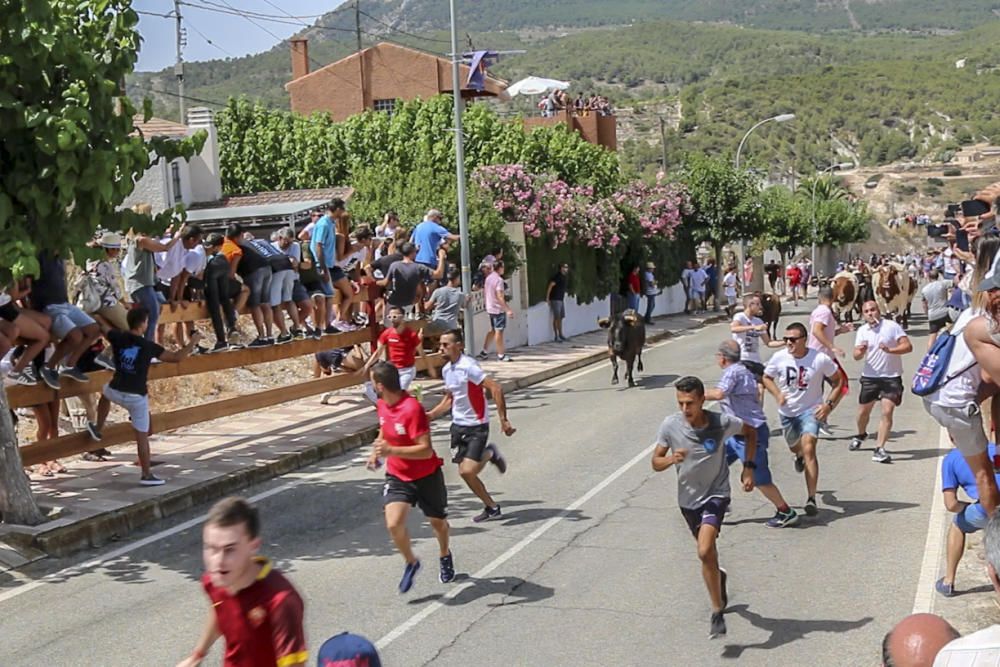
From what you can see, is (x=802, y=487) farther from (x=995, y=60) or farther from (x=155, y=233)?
(x=995, y=60)

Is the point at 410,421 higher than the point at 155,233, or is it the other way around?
the point at 155,233

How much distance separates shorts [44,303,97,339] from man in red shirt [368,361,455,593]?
4.99 m

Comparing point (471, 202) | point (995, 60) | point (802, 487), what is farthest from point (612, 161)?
point (995, 60)

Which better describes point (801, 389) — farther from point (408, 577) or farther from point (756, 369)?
point (408, 577)

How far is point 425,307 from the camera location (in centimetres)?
2164

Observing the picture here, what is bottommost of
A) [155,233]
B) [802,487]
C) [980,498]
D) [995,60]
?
[802,487]

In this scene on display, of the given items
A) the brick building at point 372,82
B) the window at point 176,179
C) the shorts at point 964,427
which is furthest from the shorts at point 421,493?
the brick building at point 372,82

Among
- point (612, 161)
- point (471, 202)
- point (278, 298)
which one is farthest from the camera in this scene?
point (612, 161)

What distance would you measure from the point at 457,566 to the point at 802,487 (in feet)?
14.0

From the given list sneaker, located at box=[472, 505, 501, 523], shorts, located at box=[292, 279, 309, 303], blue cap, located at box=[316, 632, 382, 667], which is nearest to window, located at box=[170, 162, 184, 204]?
shorts, located at box=[292, 279, 309, 303]

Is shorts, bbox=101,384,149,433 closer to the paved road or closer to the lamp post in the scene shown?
the paved road

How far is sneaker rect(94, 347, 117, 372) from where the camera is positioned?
566 inches

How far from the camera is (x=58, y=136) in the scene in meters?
10.6

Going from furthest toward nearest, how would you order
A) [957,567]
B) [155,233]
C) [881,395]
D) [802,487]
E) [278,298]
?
[278,298], [881,395], [802,487], [155,233], [957,567]
